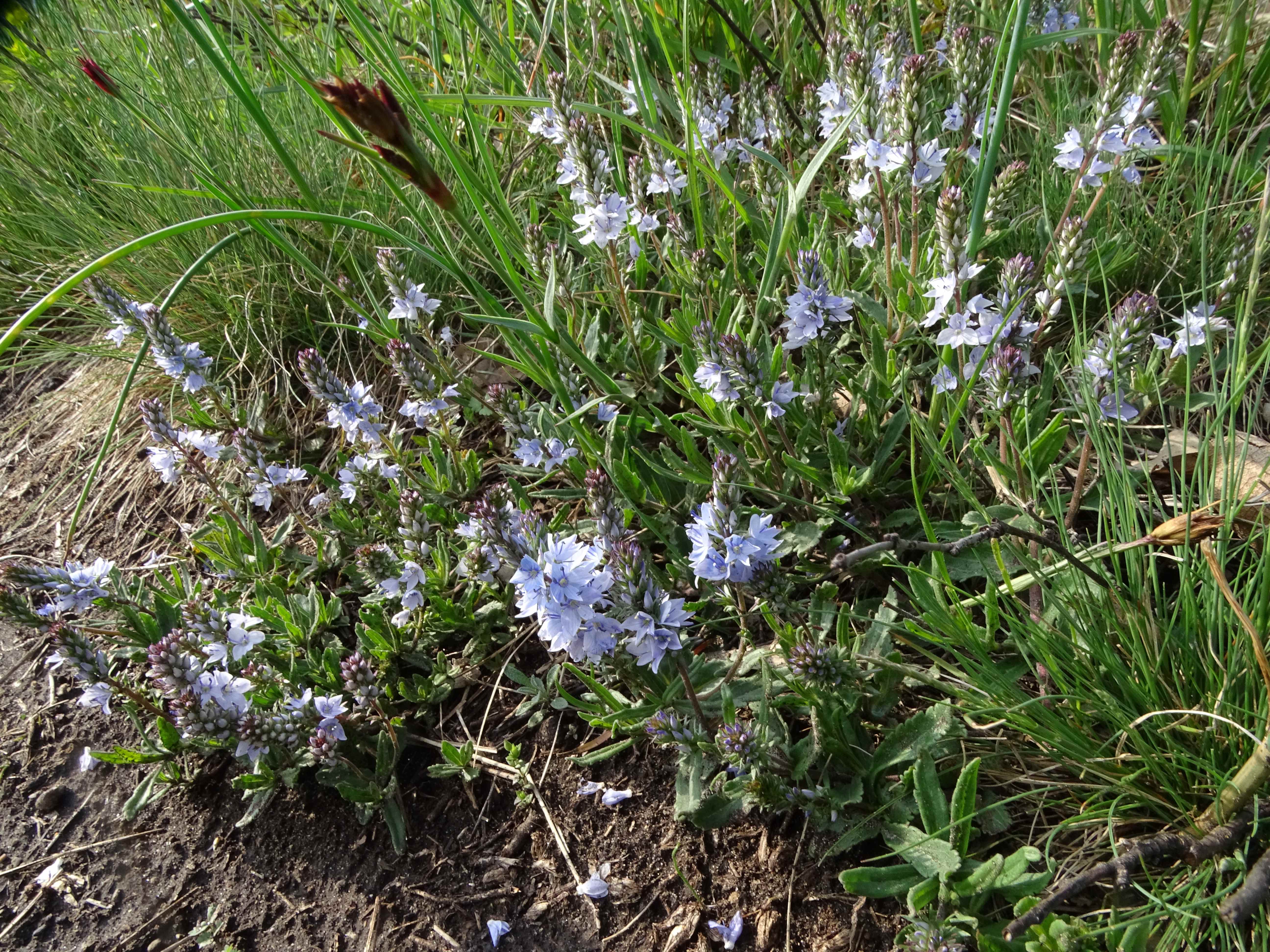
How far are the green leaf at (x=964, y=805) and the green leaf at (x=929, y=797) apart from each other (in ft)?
0.07

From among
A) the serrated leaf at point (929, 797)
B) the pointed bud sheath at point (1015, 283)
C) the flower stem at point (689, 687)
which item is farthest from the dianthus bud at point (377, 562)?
the pointed bud sheath at point (1015, 283)

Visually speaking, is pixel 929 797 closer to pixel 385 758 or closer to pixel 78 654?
pixel 385 758

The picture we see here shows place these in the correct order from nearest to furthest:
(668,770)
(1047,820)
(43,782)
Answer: (1047,820) < (668,770) < (43,782)

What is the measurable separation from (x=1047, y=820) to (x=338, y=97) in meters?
1.87

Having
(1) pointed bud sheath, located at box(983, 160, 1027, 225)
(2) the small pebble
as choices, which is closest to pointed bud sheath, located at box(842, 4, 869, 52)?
(1) pointed bud sheath, located at box(983, 160, 1027, 225)

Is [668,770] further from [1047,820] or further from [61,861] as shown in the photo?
[61,861]

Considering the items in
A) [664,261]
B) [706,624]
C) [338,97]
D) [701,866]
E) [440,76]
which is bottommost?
[701,866]

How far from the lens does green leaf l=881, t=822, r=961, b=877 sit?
1.66m

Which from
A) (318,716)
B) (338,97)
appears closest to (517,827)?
(318,716)

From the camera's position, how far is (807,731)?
2113 mm

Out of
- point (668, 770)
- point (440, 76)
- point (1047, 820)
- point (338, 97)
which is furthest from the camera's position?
point (440, 76)

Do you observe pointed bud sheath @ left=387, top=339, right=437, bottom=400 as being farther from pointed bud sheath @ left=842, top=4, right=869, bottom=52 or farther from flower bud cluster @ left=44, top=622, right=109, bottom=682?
pointed bud sheath @ left=842, top=4, right=869, bottom=52

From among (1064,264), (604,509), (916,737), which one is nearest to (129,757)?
(604,509)

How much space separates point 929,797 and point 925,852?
105 millimetres
